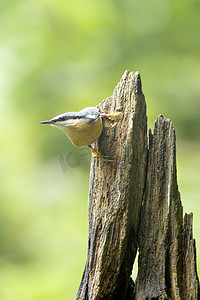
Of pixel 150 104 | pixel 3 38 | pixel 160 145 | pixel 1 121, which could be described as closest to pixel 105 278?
pixel 160 145

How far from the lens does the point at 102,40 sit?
161 inches

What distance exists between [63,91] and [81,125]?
7.31ft

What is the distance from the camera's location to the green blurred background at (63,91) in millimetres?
3826

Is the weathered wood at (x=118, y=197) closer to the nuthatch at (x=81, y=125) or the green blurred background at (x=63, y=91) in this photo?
the nuthatch at (x=81, y=125)

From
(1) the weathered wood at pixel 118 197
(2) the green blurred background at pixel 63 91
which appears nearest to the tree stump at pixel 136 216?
(1) the weathered wood at pixel 118 197

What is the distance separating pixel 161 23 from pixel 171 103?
769 mm

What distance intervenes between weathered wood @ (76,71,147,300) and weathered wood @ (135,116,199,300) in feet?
0.18

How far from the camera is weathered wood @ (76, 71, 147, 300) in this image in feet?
6.57

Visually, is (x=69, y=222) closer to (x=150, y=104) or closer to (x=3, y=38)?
(x=150, y=104)

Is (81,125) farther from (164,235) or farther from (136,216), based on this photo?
(164,235)

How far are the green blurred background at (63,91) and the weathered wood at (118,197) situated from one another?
5.52 feet

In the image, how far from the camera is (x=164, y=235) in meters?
2.03

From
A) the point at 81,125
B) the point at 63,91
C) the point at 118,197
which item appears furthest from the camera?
the point at 63,91

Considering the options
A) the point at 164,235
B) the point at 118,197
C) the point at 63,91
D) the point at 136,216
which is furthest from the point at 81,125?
the point at 63,91
